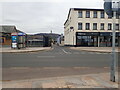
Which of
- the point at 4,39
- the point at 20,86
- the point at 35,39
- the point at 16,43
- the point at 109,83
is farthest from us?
the point at 4,39

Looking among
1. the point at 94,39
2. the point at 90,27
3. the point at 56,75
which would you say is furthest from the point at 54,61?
the point at 94,39

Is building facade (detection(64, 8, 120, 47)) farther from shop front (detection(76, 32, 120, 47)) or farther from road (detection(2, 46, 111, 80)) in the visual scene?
road (detection(2, 46, 111, 80))

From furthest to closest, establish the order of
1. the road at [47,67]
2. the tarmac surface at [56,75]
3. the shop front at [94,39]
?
the shop front at [94,39]
the road at [47,67]
the tarmac surface at [56,75]

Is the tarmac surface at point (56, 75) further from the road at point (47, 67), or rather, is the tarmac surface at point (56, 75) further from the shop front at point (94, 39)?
the shop front at point (94, 39)

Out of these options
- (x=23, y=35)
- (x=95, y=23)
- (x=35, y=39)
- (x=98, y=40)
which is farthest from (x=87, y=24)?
(x=23, y=35)

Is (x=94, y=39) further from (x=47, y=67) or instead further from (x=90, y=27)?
(x=47, y=67)

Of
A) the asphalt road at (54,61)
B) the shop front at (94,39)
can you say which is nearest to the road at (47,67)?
the asphalt road at (54,61)

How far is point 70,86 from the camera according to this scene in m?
5.31

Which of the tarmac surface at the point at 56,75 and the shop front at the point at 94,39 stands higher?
the shop front at the point at 94,39

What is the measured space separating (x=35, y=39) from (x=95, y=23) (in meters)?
17.1

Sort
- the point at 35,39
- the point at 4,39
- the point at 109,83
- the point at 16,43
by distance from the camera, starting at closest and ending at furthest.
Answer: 1. the point at 109,83
2. the point at 16,43
3. the point at 35,39
4. the point at 4,39

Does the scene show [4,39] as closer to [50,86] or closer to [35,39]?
[35,39]

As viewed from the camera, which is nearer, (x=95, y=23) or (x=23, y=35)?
(x=23, y=35)

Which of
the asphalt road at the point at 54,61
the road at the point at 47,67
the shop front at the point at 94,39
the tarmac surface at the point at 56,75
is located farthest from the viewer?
the shop front at the point at 94,39
